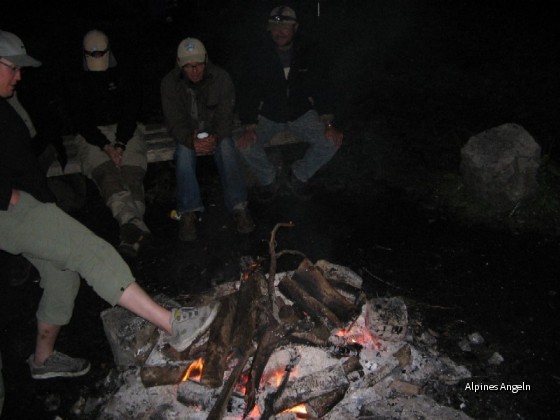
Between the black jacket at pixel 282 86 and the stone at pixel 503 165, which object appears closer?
the stone at pixel 503 165

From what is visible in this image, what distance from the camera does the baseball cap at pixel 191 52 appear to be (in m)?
4.84

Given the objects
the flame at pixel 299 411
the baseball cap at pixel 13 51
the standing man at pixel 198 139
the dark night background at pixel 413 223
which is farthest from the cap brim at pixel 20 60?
the flame at pixel 299 411

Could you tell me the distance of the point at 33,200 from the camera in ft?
9.93

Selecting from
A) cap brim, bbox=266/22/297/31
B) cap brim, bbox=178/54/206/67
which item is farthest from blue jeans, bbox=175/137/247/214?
cap brim, bbox=266/22/297/31

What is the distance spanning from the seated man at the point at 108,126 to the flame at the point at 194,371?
240cm

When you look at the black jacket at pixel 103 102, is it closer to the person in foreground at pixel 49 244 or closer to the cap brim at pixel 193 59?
the cap brim at pixel 193 59

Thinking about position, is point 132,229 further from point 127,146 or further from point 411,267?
point 411,267

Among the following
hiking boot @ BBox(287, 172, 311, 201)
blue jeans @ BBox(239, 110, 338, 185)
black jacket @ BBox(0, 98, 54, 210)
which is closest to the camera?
black jacket @ BBox(0, 98, 54, 210)

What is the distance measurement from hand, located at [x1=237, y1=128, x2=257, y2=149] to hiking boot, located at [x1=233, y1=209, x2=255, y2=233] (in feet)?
3.27

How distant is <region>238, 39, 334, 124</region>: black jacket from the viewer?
5516mm

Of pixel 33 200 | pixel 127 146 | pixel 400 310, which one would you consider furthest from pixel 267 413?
pixel 127 146

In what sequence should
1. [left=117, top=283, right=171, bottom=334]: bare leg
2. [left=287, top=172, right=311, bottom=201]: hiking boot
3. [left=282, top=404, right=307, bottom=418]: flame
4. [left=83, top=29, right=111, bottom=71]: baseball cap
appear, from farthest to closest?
[left=287, top=172, right=311, bottom=201]: hiking boot < [left=83, top=29, right=111, bottom=71]: baseball cap < [left=117, top=283, right=171, bottom=334]: bare leg < [left=282, top=404, right=307, bottom=418]: flame

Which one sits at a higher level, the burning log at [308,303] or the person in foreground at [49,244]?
the person in foreground at [49,244]

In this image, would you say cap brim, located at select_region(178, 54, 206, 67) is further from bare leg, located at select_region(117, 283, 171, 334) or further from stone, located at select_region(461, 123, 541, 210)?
stone, located at select_region(461, 123, 541, 210)
